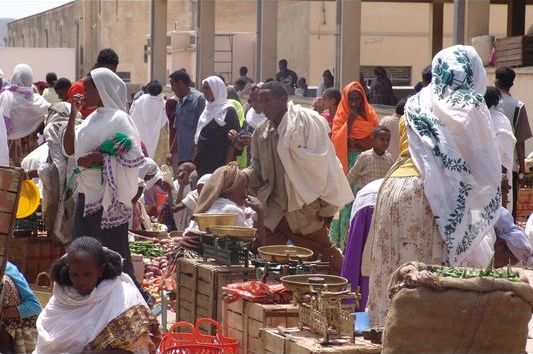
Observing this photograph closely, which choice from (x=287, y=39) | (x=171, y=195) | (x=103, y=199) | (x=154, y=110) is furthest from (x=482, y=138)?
(x=287, y=39)

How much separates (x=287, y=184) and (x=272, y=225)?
11.7 inches

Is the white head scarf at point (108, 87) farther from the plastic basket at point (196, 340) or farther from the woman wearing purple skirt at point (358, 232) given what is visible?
the plastic basket at point (196, 340)

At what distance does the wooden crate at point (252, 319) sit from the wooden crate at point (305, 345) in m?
0.41

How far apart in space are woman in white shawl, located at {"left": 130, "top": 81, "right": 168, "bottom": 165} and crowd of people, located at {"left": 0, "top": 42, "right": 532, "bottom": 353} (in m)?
2.13

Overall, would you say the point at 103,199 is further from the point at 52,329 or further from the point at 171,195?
the point at 171,195

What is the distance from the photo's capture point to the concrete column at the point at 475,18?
1751 cm

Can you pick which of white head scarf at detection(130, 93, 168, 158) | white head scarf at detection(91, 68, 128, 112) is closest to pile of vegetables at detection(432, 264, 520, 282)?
white head scarf at detection(91, 68, 128, 112)

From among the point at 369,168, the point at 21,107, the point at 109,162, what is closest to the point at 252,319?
the point at 109,162

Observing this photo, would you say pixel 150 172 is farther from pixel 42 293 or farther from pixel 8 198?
pixel 8 198

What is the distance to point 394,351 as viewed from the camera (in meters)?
5.13

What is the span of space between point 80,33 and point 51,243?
3959 centimetres

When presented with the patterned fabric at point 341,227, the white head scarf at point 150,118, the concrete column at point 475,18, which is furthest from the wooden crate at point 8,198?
the concrete column at point 475,18

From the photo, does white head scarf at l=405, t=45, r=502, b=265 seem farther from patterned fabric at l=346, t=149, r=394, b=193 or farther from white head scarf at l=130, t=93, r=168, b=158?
white head scarf at l=130, t=93, r=168, b=158

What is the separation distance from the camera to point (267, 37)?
72.6ft
